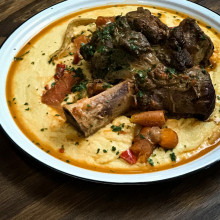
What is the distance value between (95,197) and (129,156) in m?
0.83

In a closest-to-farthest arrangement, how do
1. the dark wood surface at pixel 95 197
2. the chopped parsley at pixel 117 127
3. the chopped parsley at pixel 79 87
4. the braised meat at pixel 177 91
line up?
the dark wood surface at pixel 95 197, the braised meat at pixel 177 91, the chopped parsley at pixel 117 127, the chopped parsley at pixel 79 87

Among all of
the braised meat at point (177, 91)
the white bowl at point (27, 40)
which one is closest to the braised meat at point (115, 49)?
the braised meat at point (177, 91)

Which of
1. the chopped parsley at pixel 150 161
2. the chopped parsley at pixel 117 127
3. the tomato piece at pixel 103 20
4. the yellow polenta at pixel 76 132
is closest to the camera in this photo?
the chopped parsley at pixel 150 161

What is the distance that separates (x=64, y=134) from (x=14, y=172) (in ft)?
3.24

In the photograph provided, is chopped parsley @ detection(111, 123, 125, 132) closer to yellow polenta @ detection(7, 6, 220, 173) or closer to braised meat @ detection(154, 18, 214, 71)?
yellow polenta @ detection(7, 6, 220, 173)

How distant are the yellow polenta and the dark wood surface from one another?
329 millimetres

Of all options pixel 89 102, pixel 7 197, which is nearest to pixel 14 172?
pixel 7 197

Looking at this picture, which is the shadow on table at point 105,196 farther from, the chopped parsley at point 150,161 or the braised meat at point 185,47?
the braised meat at point 185,47

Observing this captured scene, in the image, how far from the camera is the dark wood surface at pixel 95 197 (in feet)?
15.7

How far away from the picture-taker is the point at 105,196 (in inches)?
196

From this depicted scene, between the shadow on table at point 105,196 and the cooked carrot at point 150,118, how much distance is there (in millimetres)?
1022

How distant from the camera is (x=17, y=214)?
482cm

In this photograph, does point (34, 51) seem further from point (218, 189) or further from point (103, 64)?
point (218, 189)

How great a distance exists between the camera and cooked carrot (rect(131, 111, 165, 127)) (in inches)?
223
